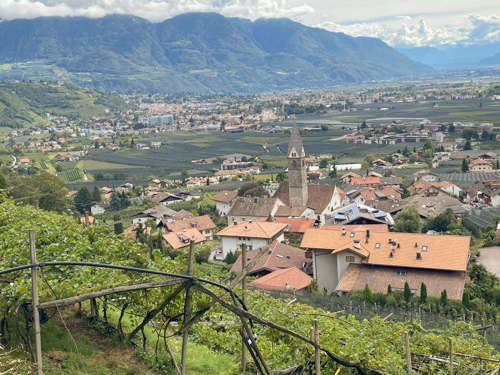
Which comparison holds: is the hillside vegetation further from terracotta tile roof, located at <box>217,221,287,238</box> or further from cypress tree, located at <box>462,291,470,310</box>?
cypress tree, located at <box>462,291,470,310</box>

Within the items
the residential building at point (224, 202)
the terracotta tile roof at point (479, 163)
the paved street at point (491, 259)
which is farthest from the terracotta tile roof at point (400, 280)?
the terracotta tile roof at point (479, 163)

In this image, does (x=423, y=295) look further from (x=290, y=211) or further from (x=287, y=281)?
(x=290, y=211)

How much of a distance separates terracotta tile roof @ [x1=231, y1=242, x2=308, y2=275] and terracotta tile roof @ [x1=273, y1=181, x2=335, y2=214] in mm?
14445

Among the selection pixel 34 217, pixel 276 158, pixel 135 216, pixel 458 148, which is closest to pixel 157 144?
pixel 276 158

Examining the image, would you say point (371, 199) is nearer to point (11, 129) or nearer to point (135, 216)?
point (135, 216)

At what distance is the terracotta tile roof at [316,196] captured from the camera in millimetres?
44656

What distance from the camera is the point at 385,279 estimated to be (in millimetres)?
22953

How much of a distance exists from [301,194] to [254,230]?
1070 cm

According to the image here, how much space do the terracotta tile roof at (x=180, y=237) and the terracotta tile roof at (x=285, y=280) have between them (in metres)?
12.9

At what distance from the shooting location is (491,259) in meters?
27.7

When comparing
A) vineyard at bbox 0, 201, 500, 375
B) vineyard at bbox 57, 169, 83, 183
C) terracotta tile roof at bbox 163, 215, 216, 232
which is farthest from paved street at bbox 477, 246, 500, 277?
vineyard at bbox 57, 169, 83, 183

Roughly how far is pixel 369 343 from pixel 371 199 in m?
44.1

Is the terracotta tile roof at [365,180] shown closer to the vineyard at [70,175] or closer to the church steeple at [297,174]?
the church steeple at [297,174]

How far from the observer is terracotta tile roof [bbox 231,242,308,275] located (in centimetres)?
2670
